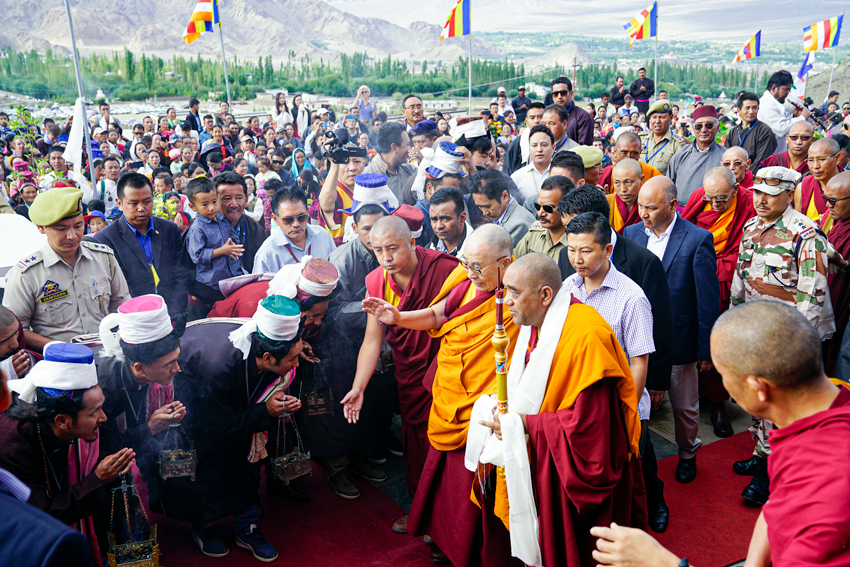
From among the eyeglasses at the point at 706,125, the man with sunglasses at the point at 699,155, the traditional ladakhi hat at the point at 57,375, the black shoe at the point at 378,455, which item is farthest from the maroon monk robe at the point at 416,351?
the eyeglasses at the point at 706,125

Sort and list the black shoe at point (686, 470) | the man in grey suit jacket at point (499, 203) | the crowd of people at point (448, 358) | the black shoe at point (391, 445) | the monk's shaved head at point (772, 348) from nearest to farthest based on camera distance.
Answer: the monk's shaved head at point (772, 348), the crowd of people at point (448, 358), the black shoe at point (686, 470), the black shoe at point (391, 445), the man in grey suit jacket at point (499, 203)

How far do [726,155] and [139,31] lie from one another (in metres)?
53.1

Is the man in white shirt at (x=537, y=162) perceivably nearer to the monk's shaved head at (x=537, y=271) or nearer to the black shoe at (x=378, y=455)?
the black shoe at (x=378, y=455)

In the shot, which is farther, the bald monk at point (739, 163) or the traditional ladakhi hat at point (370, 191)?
the bald monk at point (739, 163)

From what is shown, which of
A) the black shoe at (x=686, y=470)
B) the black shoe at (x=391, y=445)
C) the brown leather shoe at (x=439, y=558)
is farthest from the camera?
the black shoe at (x=391, y=445)

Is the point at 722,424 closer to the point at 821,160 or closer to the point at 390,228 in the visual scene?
the point at 821,160

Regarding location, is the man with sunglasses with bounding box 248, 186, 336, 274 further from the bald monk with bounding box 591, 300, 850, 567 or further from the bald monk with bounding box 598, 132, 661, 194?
the bald monk with bounding box 591, 300, 850, 567

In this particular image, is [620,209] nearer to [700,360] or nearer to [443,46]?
[700,360]

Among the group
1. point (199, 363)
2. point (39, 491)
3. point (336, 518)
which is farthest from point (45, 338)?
point (336, 518)

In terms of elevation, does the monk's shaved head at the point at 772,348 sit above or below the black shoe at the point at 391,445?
above

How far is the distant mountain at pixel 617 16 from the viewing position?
8650 cm

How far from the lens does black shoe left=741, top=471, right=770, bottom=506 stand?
10.7ft

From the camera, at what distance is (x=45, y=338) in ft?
10.3

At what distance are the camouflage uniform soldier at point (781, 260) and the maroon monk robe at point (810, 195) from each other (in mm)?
1195
